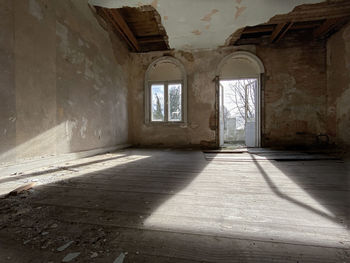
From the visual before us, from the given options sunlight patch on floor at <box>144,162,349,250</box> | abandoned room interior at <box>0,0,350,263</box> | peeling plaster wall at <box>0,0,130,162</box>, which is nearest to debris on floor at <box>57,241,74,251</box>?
abandoned room interior at <box>0,0,350,263</box>

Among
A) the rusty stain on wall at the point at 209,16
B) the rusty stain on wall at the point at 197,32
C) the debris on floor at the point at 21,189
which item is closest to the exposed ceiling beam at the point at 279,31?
the rusty stain on wall at the point at 209,16

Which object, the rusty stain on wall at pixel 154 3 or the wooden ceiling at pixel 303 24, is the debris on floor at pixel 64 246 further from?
the wooden ceiling at pixel 303 24

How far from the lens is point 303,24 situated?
13.6 ft

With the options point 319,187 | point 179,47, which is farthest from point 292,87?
point 319,187

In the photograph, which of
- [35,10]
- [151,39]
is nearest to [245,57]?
[151,39]

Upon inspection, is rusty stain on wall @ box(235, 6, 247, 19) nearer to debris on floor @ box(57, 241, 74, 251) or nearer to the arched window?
the arched window

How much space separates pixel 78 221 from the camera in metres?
1.03

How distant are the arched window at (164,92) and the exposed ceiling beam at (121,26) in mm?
786

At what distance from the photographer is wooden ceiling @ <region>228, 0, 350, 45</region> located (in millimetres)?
3363

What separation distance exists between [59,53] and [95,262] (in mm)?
3140

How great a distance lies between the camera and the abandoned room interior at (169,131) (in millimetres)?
878

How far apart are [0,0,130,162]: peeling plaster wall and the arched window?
1.44 metres

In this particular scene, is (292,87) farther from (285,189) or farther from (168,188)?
(168,188)

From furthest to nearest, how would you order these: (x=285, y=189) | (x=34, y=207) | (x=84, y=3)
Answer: (x=84, y=3)
(x=285, y=189)
(x=34, y=207)
